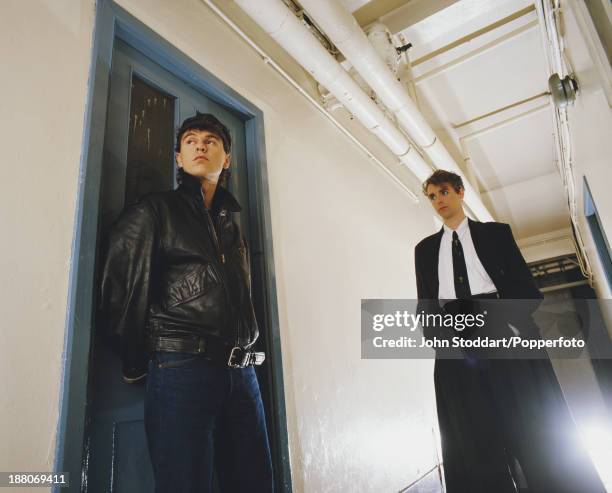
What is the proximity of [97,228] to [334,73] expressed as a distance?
1755 mm

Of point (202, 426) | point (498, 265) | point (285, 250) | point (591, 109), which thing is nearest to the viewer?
point (202, 426)

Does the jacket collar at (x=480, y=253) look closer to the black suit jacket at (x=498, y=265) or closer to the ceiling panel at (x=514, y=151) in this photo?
the black suit jacket at (x=498, y=265)

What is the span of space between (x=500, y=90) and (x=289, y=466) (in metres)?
4.36

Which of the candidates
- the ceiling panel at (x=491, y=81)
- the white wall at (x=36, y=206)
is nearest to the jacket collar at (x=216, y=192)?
the white wall at (x=36, y=206)

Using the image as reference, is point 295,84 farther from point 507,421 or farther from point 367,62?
point 507,421

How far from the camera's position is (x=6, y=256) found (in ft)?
3.04

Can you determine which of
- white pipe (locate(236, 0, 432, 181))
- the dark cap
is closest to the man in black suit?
the dark cap

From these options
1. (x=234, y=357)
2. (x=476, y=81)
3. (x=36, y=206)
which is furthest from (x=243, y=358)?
(x=476, y=81)

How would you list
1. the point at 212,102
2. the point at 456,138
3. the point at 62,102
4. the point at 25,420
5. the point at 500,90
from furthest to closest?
the point at 456,138 → the point at 500,90 → the point at 212,102 → the point at 62,102 → the point at 25,420

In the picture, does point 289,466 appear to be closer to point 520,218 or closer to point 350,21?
point 350,21

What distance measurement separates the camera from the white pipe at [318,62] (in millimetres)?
1857

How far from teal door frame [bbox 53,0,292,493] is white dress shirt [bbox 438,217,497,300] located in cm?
78

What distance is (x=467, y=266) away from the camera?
1634 millimetres

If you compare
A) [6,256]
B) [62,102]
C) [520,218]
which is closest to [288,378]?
[6,256]
